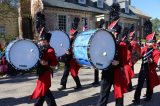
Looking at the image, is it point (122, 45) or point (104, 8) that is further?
point (104, 8)

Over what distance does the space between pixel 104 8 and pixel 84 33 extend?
82.1 feet

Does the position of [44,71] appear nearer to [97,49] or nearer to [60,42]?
[97,49]

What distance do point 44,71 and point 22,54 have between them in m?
0.66

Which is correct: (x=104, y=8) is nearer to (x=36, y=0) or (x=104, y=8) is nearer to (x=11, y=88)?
(x=36, y=0)

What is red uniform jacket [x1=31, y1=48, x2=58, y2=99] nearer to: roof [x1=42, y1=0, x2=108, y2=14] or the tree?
the tree

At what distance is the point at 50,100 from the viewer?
6.34 meters

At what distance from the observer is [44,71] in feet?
20.7

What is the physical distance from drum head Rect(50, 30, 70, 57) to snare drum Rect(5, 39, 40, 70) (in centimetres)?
207

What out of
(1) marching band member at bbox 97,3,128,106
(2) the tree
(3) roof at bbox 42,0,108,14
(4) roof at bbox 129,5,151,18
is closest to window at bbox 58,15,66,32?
(3) roof at bbox 42,0,108,14

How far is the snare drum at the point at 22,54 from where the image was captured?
21.2 ft

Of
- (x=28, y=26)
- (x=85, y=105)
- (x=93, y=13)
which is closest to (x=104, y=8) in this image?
(x=93, y=13)

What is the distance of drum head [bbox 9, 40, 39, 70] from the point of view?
6.46 meters

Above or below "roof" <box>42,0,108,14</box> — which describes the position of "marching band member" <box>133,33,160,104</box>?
below

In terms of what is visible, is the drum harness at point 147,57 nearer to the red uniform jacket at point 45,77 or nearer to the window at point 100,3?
the red uniform jacket at point 45,77
